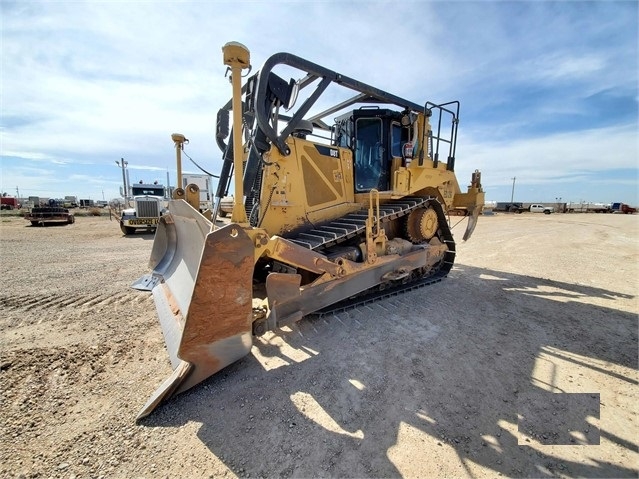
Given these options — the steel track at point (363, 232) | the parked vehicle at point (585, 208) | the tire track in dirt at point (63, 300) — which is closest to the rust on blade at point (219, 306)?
the steel track at point (363, 232)

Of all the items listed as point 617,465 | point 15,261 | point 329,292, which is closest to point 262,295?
point 329,292

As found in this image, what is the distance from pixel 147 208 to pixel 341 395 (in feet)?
48.4

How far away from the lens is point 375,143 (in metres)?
5.55

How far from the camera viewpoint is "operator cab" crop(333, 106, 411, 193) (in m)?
5.44

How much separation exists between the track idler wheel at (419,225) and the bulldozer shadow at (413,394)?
1.61 m

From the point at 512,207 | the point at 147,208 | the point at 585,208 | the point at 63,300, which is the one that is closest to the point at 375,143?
the point at 63,300

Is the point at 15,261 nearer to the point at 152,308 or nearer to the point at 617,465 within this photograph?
the point at 152,308

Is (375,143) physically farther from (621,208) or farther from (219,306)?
(621,208)

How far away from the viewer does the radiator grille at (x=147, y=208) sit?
14188 millimetres

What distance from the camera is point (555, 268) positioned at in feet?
25.8

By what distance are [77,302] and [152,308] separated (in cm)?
130

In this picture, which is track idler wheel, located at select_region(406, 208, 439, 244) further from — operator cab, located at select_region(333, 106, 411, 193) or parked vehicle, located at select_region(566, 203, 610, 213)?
parked vehicle, located at select_region(566, 203, 610, 213)

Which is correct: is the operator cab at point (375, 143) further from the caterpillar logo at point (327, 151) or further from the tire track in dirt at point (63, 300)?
the tire track in dirt at point (63, 300)

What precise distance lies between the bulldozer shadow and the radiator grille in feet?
43.0
